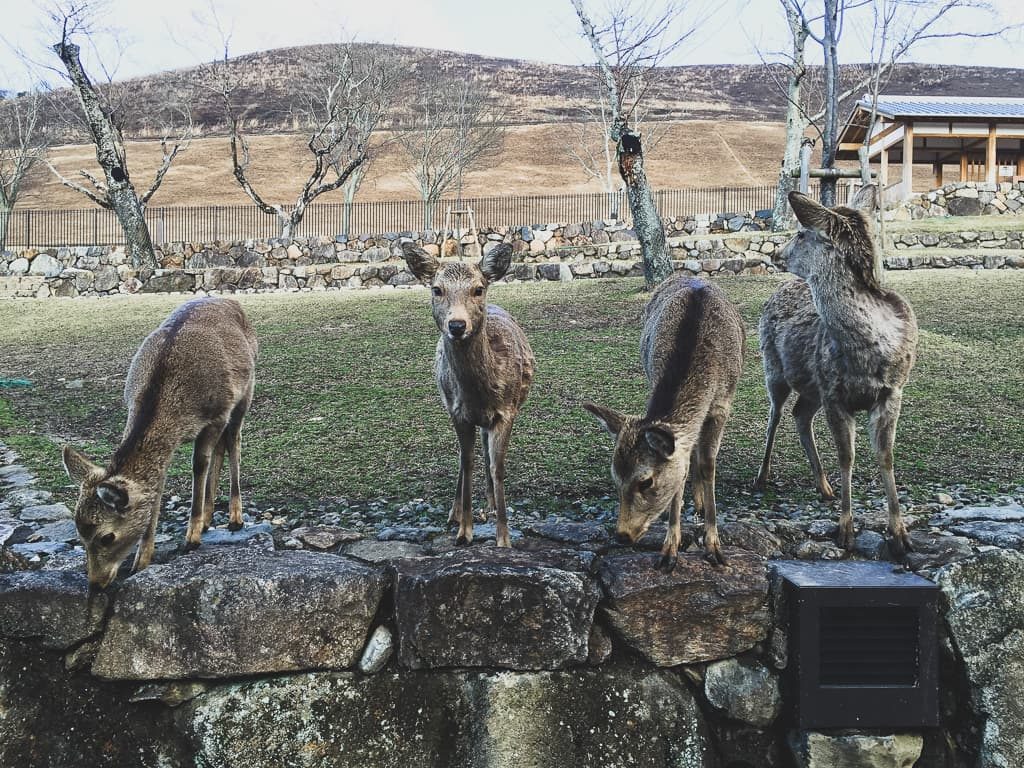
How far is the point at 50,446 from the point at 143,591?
11.8 feet

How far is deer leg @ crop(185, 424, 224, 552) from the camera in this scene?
15.3 feet

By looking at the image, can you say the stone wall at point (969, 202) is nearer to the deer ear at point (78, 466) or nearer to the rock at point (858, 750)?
the rock at point (858, 750)

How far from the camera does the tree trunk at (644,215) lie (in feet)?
55.0

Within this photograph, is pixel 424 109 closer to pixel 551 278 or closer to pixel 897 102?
pixel 897 102

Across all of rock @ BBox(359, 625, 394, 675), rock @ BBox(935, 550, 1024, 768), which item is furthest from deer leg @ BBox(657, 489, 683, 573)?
rock @ BBox(359, 625, 394, 675)

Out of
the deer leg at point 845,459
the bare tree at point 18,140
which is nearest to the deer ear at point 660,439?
the deer leg at point 845,459

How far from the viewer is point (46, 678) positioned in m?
4.14

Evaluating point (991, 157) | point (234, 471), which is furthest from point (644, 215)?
point (991, 157)

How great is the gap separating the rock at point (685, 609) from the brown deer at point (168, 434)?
7.04 feet

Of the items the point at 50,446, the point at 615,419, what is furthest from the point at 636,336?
the point at 615,419

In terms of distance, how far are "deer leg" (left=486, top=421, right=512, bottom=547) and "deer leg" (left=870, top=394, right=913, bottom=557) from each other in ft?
6.07

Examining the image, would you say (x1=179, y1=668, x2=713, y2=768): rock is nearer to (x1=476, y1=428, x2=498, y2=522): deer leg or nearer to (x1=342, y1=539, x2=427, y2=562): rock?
(x1=342, y1=539, x2=427, y2=562): rock

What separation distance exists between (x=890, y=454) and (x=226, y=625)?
3.26m

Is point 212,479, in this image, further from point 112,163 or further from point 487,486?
point 112,163
